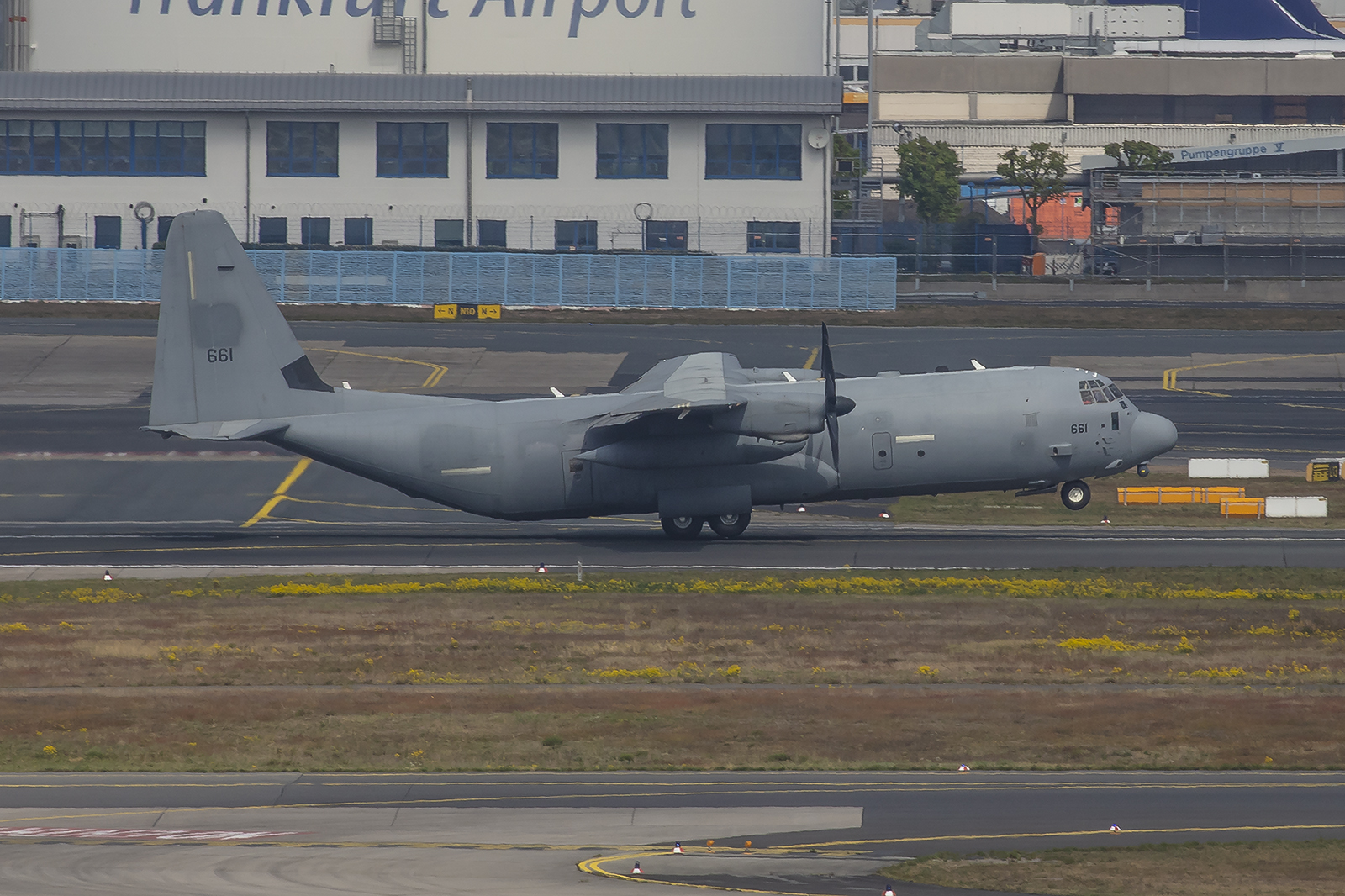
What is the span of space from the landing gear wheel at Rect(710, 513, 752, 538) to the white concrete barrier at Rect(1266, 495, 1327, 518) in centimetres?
1555

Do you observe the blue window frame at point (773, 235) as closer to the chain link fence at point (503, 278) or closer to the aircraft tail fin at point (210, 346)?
the chain link fence at point (503, 278)

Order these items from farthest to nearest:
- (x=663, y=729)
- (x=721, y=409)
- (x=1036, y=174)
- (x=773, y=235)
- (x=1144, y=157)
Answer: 1. (x=1144, y=157)
2. (x=1036, y=174)
3. (x=773, y=235)
4. (x=721, y=409)
5. (x=663, y=729)

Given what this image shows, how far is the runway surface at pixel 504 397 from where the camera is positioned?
38.1 m

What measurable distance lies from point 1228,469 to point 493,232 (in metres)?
55.2

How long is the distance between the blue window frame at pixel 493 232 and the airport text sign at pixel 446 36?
36.6 ft

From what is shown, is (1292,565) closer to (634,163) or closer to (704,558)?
(704,558)

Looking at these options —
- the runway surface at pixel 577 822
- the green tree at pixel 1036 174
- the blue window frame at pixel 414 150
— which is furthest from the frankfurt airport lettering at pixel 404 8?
the runway surface at pixel 577 822

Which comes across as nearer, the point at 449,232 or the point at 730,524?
the point at 730,524

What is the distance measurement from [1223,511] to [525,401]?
20.6m

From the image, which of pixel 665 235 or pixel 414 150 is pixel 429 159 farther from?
pixel 665 235

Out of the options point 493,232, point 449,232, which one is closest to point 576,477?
point 493,232

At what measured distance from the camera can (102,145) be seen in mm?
92875

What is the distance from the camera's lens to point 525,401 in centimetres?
3878

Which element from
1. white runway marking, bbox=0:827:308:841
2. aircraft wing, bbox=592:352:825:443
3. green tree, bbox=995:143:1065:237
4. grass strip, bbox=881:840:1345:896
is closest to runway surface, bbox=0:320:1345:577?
aircraft wing, bbox=592:352:825:443
